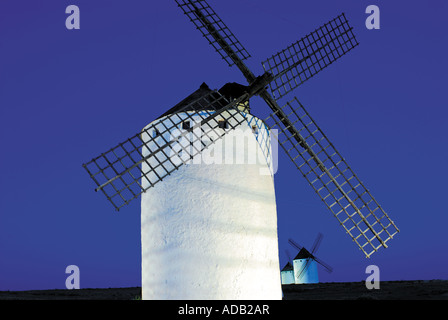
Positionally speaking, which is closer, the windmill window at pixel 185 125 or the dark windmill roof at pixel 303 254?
the windmill window at pixel 185 125

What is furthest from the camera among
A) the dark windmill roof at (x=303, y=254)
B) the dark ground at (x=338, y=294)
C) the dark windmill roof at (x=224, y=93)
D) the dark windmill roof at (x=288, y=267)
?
the dark windmill roof at (x=288, y=267)

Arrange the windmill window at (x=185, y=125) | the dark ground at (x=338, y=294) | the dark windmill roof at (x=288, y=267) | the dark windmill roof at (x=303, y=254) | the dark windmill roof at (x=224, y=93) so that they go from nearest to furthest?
1. the windmill window at (x=185, y=125)
2. the dark windmill roof at (x=224, y=93)
3. the dark ground at (x=338, y=294)
4. the dark windmill roof at (x=303, y=254)
5. the dark windmill roof at (x=288, y=267)

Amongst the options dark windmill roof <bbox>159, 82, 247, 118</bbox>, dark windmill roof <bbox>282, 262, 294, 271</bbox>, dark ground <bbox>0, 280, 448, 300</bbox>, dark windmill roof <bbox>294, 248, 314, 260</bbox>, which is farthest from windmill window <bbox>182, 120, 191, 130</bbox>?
dark windmill roof <bbox>282, 262, 294, 271</bbox>

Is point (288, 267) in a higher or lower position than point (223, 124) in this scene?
higher

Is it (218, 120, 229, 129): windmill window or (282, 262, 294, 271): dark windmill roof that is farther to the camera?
(282, 262, 294, 271): dark windmill roof

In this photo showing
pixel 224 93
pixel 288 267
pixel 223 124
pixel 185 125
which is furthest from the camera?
pixel 288 267

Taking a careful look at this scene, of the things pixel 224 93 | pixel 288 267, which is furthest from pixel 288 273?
pixel 224 93

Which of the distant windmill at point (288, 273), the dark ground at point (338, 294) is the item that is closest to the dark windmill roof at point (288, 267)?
the distant windmill at point (288, 273)

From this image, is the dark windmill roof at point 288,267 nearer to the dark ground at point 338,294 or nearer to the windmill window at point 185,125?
the dark ground at point 338,294

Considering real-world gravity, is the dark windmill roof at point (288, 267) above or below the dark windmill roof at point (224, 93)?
A: above

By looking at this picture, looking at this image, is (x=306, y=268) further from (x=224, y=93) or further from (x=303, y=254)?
(x=224, y=93)

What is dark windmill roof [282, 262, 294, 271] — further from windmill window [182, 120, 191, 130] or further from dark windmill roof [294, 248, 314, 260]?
windmill window [182, 120, 191, 130]
